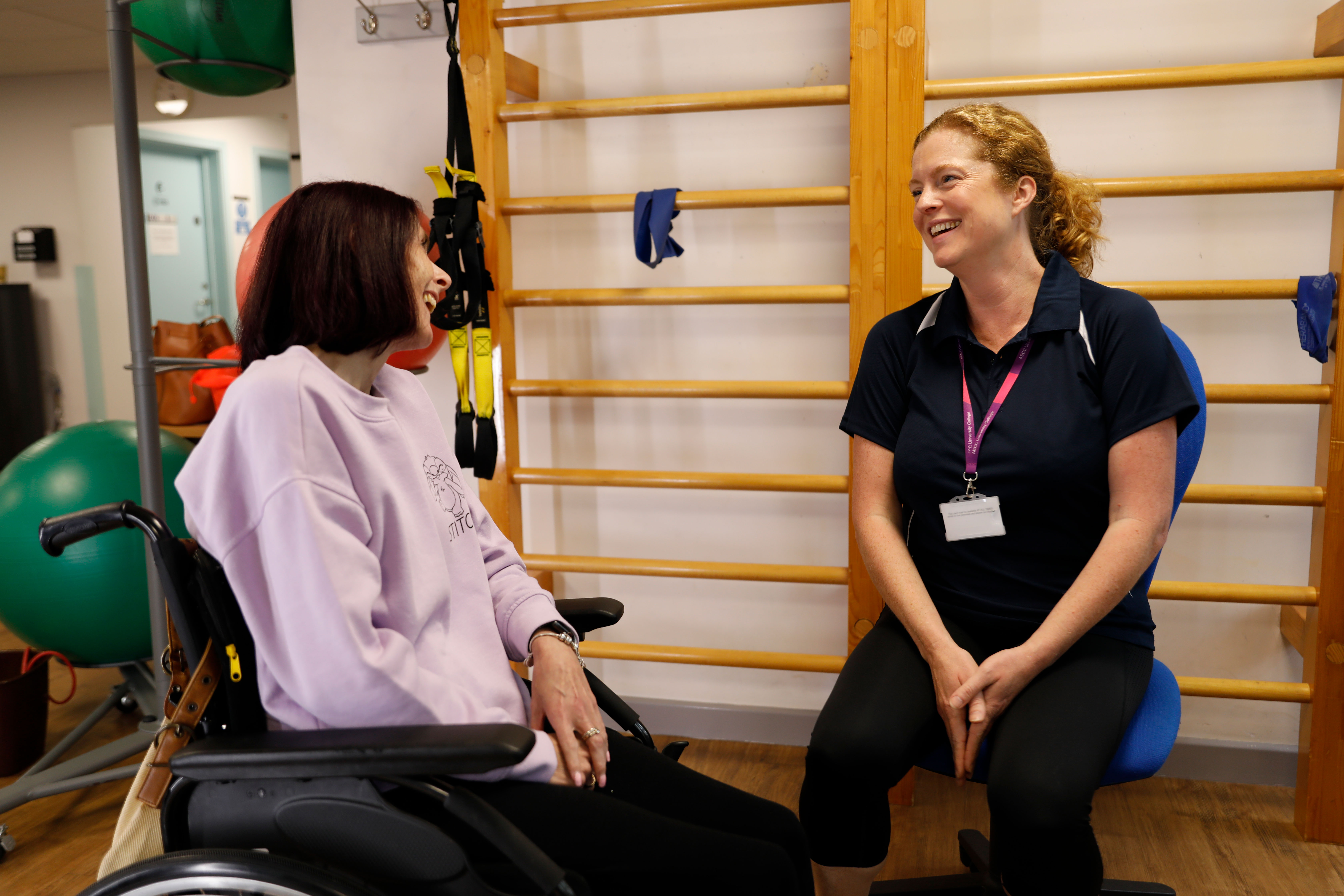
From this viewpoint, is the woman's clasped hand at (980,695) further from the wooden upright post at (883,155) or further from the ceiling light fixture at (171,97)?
the ceiling light fixture at (171,97)

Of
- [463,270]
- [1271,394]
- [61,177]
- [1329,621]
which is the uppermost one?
[61,177]

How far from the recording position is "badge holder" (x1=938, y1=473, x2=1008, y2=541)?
1354 mm

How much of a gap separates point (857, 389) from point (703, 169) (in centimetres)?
88

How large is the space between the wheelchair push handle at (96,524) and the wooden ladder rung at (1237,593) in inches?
68.9

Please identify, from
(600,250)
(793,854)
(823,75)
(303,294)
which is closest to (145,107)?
(600,250)

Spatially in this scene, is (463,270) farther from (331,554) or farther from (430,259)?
(331,554)

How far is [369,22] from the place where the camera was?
2273 millimetres

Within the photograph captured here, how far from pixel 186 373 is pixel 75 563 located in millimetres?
1223

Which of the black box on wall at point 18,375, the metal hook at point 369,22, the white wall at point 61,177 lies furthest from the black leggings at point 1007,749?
the black box on wall at point 18,375

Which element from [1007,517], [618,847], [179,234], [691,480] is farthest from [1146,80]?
Result: [179,234]

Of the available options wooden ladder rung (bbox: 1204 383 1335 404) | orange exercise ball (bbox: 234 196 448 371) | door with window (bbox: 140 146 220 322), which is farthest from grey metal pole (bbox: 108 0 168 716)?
door with window (bbox: 140 146 220 322)

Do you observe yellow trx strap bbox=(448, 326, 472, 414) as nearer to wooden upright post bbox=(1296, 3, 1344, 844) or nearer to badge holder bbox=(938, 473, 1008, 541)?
badge holder bbox=(938, 473, 1008, 541)

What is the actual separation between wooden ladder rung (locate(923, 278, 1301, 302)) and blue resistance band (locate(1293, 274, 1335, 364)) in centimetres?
2

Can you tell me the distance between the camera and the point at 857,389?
5.13 ft
